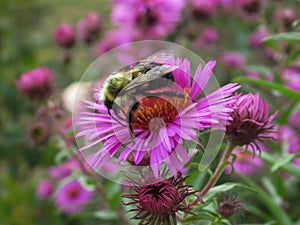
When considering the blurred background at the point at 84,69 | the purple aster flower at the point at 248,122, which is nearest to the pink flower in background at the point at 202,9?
the blurred background at the point at 84,69

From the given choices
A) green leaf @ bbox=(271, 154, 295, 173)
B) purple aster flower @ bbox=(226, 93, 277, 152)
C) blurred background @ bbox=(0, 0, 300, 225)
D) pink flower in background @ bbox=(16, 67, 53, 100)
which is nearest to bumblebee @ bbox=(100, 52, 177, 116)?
purple aster flower @ bbox=(226, 93, 277, 152)

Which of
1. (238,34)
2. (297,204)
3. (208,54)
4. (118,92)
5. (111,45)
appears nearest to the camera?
(118,92)

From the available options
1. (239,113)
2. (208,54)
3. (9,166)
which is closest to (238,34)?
(208,54)

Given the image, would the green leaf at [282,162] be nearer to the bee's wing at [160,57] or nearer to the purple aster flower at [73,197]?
the bee's wing at [160,57]

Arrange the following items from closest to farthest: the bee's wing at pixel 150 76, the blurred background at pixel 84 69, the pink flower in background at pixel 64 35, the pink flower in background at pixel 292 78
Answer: the bee's wing at pixel 150 76, the blurred background at pixel 84 69, the pink flower in background at pixel 292 78, the pink flower in background at pixel 64 35

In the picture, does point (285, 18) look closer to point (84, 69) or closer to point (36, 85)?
point (36, 85)

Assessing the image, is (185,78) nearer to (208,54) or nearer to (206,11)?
(206,11)

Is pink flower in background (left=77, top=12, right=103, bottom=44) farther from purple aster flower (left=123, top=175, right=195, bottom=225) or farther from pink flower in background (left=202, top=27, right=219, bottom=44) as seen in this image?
purple aster flower (left=123, top=175, right=195, bottom=225)
